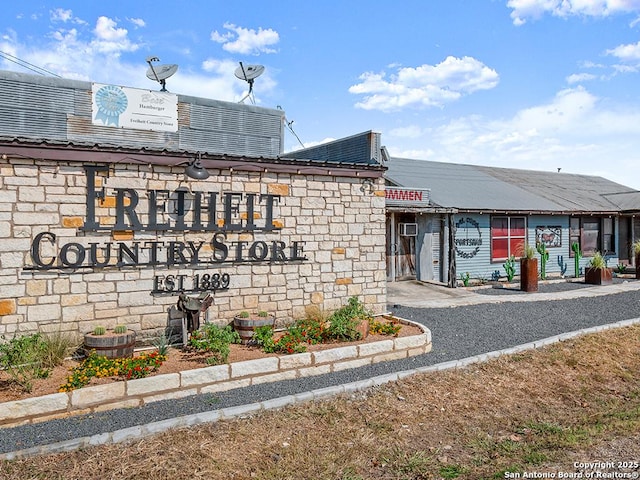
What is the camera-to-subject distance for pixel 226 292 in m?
9.03

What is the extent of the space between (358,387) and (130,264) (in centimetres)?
434

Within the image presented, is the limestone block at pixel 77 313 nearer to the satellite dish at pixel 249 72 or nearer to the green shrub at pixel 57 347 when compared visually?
the green shrub at pixel 57 347

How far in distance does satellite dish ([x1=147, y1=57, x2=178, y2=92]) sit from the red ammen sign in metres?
7.63

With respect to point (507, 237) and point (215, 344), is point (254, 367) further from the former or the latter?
point (507, 237)

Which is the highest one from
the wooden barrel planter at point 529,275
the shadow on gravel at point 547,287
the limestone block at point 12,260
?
the limestone block at point 12,260

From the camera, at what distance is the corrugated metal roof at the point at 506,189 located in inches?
711

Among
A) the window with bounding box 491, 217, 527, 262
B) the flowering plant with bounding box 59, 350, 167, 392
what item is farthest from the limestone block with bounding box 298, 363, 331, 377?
the window with bounding box 491, 217, 527, 262

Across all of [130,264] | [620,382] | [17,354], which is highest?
[130,264]

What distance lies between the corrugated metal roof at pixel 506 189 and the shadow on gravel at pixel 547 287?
283 centimetres

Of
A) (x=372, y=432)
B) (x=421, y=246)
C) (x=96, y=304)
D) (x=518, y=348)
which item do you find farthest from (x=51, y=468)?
(x=421, y=246)

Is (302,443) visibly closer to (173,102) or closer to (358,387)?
(358,387)

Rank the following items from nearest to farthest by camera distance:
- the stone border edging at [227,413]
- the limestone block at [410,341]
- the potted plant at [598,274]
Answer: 1. the stone border edging at [227,413]
2. the limestone block at [410,341]
3. the potted plant at [598,274]

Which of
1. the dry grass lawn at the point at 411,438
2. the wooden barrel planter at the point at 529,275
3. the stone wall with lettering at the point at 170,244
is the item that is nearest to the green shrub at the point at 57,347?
the stone wall with lettering at the point at 170,244

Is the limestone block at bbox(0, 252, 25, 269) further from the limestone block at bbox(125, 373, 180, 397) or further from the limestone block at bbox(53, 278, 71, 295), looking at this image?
the limestone block at bbox(125, 373, 180, 397)
